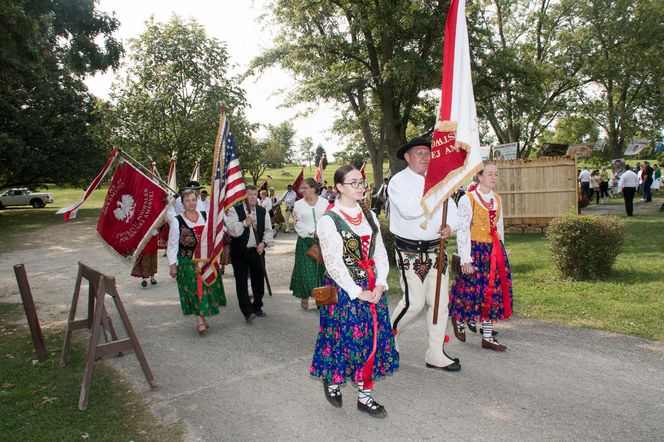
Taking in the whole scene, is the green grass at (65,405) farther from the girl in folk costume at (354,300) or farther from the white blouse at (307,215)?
the white blouse at (307,215)

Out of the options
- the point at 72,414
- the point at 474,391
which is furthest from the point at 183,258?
the point at 474,391

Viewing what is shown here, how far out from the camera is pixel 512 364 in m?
4.96

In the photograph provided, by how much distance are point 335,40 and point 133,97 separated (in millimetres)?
17492

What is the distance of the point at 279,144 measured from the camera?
8506cm

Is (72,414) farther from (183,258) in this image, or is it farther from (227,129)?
(227,129)

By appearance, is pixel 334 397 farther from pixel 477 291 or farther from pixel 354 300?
pixel 477 291

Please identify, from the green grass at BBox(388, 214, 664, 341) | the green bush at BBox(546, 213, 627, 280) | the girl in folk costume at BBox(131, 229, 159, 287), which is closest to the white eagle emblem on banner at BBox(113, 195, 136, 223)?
the girl in folk costume at BBox(131, 229, 159, 287)

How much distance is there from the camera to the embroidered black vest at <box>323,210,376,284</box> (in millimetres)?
3879

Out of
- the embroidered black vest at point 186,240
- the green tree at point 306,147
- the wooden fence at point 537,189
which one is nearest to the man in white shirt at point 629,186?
the wooden fence at point 537,189

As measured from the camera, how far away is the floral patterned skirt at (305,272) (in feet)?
24.1

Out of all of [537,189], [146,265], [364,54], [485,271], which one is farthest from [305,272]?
[364,54]

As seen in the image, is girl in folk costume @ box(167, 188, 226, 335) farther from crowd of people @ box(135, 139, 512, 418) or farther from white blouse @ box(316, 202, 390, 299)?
white blouse @ box(316, 202, 390, 299)

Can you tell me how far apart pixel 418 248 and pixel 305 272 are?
120 inches

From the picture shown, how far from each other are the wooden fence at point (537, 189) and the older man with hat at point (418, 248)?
11.9 meters
